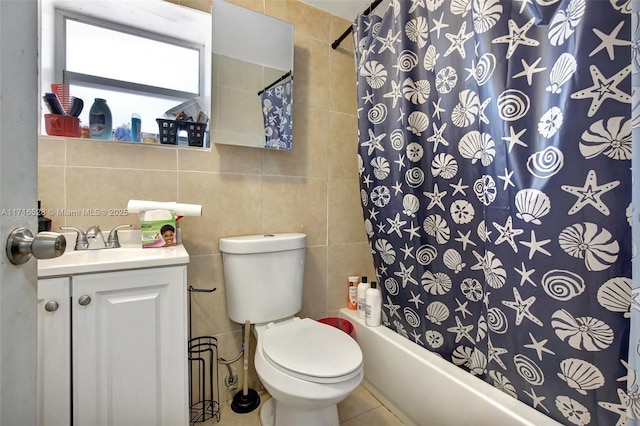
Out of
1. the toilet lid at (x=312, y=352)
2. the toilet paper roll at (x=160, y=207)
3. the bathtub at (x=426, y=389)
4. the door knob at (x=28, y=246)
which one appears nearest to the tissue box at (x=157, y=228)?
the toilet paper roll at (x=160, y=207)

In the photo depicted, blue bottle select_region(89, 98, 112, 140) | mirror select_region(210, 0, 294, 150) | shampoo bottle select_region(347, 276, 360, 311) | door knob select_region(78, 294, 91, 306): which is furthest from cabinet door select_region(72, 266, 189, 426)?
shampoo bottle select_region(347, 276, 360, 311)

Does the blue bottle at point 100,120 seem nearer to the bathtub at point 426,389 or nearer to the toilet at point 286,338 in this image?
the toilet at point 286,338

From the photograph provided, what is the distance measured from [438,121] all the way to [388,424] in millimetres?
1349

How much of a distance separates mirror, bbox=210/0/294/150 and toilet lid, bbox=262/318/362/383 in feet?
2.95

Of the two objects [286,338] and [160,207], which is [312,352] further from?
[160,207]

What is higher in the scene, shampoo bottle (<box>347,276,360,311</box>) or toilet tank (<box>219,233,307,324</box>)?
toilet tank (<box>219,233,307,324</box>)

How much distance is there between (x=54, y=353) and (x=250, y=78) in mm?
1310

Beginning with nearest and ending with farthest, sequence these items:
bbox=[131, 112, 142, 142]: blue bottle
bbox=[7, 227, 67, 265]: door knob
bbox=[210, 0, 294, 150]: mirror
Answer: bbox=[7, 227, 67, 265]: door knob, bbox=[131, 112, 142, 142]: blue bottle, bbox=[210, 0, 294, 150]: mirror

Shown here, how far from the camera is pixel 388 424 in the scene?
128 cm

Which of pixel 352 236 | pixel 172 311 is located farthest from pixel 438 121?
pixel 172 311

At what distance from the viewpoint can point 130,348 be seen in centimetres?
85

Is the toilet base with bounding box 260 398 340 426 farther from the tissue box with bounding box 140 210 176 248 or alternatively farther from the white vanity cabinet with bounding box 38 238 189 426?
the tissue box with bounding box 140 210 176 248

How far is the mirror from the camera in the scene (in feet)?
4.41

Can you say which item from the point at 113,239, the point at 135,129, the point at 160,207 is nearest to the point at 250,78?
the point at 135,129
